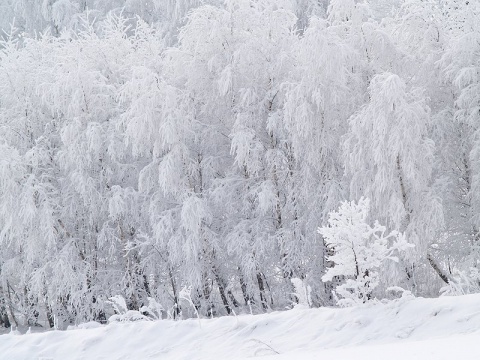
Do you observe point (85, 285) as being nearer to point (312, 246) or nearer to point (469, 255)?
point (312, 246)

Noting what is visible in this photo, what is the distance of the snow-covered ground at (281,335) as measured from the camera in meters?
4.59

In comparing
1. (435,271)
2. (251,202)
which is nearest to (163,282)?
(251,202)

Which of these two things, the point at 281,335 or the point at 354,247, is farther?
the point at 354,247

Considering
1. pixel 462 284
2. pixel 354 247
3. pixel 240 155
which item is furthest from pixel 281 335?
pixel 240 155

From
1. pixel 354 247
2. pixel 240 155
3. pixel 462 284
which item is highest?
pixel 240 155

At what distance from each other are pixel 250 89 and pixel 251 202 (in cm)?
264

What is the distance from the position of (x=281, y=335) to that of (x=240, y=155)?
22.0 ft

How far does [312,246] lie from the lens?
12.1 metres

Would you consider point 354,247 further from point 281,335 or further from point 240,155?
point 240,155

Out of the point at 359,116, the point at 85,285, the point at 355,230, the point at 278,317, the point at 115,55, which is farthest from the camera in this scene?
the point at 115,55

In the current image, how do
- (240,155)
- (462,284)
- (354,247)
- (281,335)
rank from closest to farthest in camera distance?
(281,335) < (354,247) < (462,284) < (240,155)

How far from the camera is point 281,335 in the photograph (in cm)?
527

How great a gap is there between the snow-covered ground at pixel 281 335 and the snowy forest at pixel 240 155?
13.3 ft

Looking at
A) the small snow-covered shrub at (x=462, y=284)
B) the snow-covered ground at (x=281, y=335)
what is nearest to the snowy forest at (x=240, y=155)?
the small snow-covered shrub at (x=462, y=284)
